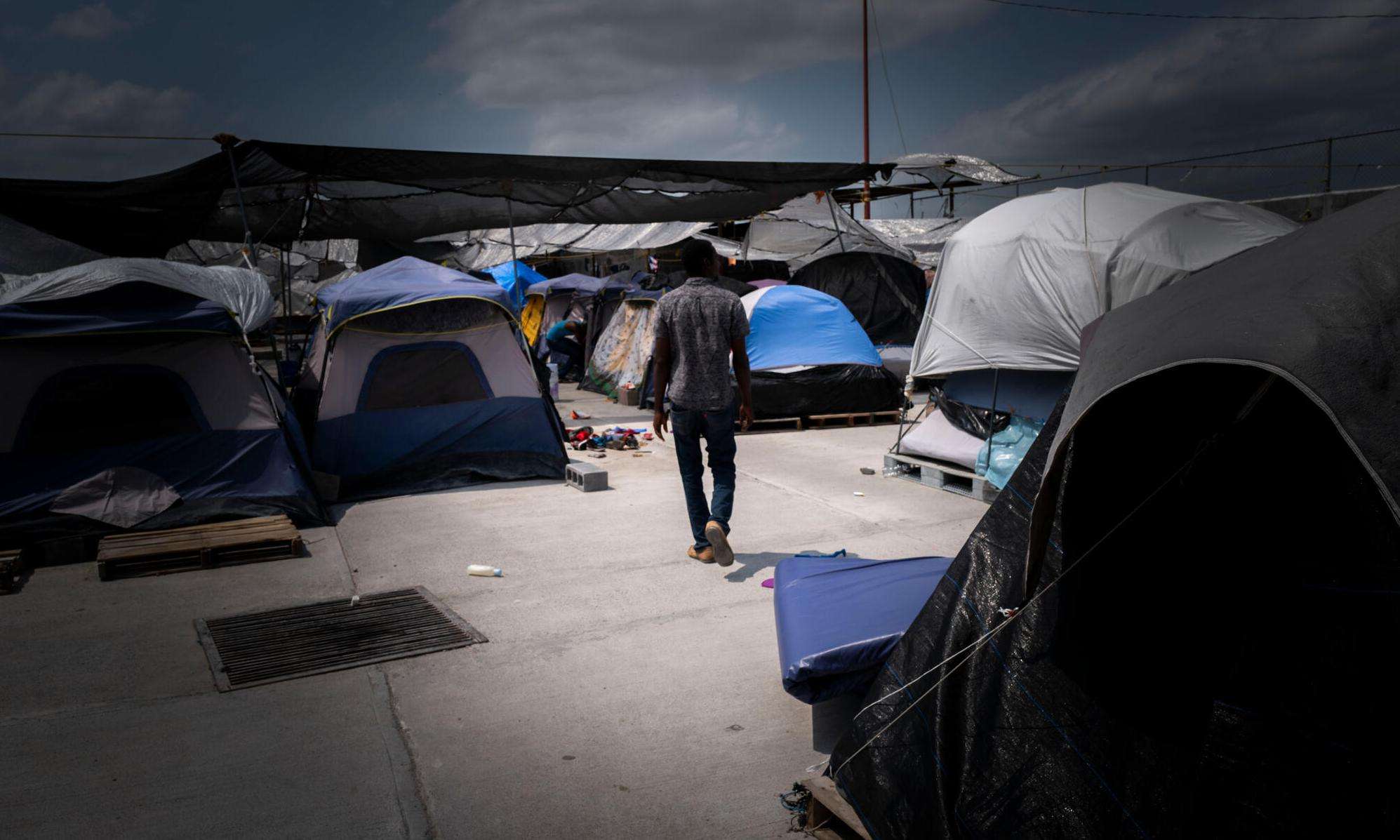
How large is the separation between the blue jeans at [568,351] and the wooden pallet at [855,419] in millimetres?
7457

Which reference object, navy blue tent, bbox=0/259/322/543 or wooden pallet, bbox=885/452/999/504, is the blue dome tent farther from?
navy blue tent, bbox=0/259/322/543

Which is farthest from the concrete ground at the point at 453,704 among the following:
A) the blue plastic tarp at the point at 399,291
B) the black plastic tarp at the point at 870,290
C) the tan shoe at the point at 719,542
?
the black plastic tarp at the point at 870,290

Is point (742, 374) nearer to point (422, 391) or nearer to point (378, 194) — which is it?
point (422, 391)

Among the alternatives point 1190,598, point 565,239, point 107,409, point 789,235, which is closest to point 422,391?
point 107,409

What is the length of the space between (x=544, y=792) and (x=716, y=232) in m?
22.1

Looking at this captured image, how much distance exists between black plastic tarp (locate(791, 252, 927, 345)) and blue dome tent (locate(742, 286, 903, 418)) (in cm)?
365

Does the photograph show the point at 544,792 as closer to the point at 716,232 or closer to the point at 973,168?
the point at 973,168

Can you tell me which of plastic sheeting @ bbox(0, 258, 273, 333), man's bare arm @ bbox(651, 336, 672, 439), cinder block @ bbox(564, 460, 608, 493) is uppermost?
plastic sheeting @ bbox(0, 258, 273, 333)

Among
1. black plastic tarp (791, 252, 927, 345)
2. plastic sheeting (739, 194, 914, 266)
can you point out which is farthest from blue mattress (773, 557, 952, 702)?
plastic sheeting (739, 194, 914, 266)

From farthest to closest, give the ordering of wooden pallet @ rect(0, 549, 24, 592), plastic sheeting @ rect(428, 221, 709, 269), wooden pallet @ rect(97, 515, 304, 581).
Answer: plastic sheeting @ rect(428, 221, 709, 269)
wooden pallet @ rect(97, 515, 304, 581)
wooden pallet @ rect(0, 549, 24, 592)

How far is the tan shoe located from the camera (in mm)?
5836

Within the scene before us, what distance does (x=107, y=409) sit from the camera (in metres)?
6.87

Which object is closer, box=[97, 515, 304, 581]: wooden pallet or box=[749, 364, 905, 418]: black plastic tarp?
box=[97, 515, 304, 581]: wooden pallet

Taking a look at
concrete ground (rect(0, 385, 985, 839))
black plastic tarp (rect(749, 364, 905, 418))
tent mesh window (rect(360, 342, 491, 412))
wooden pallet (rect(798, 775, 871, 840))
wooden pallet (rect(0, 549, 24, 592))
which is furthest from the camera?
black plastic tarp (rect(749, 364, 905, 418))
